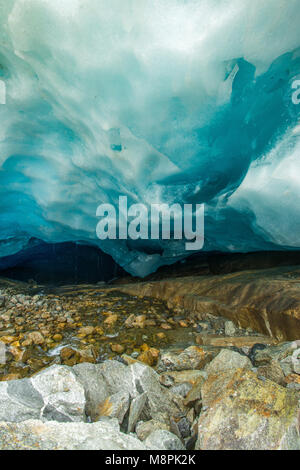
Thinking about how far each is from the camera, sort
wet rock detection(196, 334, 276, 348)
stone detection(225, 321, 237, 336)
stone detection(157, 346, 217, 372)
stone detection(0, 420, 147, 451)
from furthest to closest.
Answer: stone detection(225, 321, 237, 336) → wet rock detection(196, 334, 276, 348) → stone detection(157, 346, 217, 372) → stone detection(0, 420, 147, 451)

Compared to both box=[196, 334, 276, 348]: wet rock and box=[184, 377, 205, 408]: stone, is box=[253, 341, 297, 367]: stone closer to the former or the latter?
box=[196, 334, 276, 348]: wet rock

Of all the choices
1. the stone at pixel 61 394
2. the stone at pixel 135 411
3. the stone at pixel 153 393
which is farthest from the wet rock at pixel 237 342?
the stone at pixel 61 394

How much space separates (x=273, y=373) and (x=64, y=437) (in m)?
1.45

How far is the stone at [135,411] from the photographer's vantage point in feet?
4.57

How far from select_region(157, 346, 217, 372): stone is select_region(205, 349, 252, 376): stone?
36cm

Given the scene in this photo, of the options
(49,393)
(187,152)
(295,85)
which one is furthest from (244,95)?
A: (49,393)

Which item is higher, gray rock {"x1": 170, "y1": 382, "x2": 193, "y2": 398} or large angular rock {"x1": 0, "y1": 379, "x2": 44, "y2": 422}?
large angular rock {"x1": 0, "y1": 379, "x2": 44, "y2": 422}

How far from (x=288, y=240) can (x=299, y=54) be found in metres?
2.57

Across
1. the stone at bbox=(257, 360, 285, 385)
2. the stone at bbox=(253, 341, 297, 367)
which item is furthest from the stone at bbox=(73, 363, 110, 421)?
the stone at bbox=(253, 341, 297, 367)

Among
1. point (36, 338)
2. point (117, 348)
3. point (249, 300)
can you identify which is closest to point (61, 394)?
point (117, 348)

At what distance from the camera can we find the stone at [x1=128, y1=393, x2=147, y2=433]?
139 centimetres

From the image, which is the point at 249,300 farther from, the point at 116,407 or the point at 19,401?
the point at 19,401

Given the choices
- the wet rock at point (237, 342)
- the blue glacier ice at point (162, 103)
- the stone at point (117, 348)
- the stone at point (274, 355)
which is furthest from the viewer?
the stone at point (117, 348)

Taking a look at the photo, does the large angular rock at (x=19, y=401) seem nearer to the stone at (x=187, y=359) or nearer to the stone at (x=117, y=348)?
the stone at (x=187, y=359)
